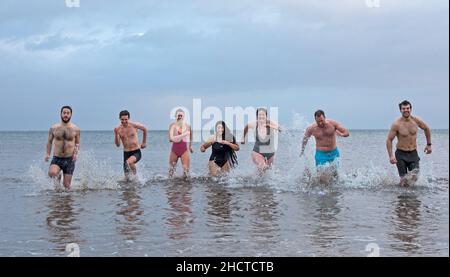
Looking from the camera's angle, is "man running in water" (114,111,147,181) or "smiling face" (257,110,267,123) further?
"man running in water" (114,111,147,181)

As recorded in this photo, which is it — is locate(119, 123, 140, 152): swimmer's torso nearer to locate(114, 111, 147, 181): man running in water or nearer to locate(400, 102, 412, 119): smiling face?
locate(114, 111, 147, 181): man running in water

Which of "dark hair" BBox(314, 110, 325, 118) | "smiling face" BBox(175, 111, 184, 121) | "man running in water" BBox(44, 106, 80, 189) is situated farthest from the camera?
"smiling face" BBox(175, 111, 184, 121)

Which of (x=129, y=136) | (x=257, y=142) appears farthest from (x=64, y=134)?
(x=257, y=142)

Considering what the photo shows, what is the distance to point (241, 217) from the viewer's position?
7.99 m

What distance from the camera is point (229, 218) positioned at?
26.0 feet

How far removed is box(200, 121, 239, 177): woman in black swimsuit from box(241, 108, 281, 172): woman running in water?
428mm

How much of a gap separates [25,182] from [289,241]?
1014 cm

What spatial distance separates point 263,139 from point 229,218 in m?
4.70

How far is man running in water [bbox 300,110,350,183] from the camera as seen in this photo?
11.0m

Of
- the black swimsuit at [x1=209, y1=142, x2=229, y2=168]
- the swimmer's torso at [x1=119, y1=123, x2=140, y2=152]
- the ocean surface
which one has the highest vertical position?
the swimmer's torso at [x1=119, y1=123, x2=140, y2=152]

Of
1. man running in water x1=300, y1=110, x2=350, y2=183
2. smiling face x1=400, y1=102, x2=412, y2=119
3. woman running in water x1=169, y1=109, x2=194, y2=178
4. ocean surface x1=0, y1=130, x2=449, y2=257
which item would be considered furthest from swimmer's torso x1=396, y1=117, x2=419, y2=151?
woman running in water x1=169, y1=109, x2=194, y2=178

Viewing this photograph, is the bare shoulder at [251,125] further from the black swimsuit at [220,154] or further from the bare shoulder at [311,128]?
the bare shoulder at [311,128]
